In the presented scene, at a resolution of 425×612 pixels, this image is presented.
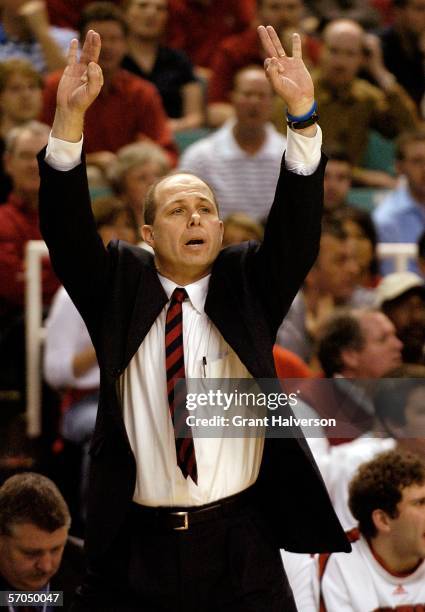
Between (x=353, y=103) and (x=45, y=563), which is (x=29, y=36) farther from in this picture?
(x=45, y=563)

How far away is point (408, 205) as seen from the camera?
5668 mm

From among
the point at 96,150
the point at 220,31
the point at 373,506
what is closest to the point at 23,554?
the point at 373,506

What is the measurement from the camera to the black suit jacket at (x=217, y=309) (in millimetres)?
2438

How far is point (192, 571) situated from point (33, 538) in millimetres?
612

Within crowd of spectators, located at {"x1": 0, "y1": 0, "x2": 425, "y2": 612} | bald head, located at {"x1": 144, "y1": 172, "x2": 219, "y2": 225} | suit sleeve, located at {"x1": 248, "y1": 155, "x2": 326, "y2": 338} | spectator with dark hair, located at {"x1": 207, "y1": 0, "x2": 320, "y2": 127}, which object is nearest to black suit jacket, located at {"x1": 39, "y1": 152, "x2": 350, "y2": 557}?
suit sleeve, located at {"x1": 248, "y1": 155, "x2": 326, "y2": 338}

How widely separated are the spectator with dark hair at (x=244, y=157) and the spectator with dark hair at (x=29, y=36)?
36.4 inches

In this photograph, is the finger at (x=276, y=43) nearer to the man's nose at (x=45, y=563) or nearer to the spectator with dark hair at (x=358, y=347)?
the man's nose at (x=45, y=563)

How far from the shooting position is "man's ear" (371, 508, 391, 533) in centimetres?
313

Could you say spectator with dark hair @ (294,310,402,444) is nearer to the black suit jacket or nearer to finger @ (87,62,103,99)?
the black suit jacket

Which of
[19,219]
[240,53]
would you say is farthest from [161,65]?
[19,219]

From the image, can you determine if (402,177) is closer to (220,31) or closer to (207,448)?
(220,31)

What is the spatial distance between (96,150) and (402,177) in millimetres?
1479

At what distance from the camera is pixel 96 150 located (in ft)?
19.1

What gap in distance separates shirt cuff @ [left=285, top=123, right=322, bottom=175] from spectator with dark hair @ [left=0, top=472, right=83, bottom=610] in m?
1.06
